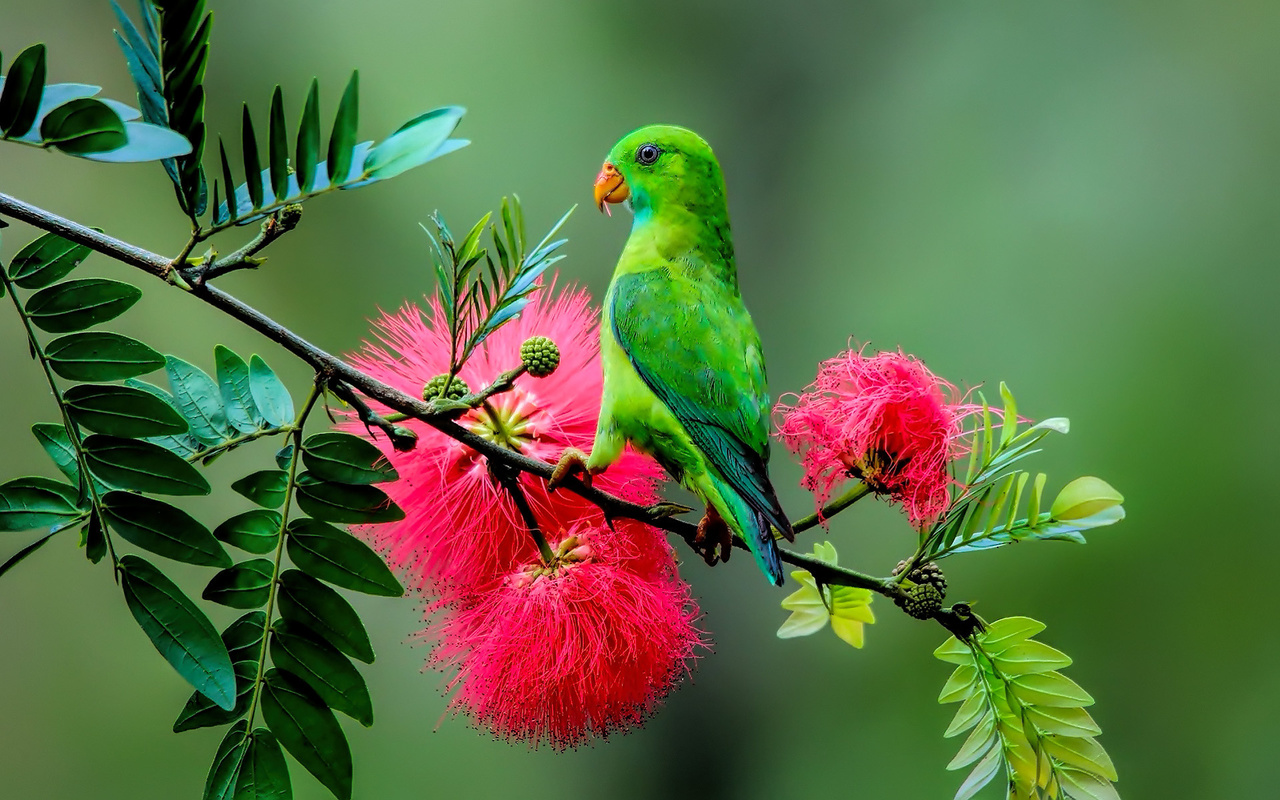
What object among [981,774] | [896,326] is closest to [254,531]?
[981,774]

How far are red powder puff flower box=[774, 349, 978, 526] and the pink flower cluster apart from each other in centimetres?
19

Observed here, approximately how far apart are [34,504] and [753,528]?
1.88 ft

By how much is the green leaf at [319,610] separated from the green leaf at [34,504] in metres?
0.17

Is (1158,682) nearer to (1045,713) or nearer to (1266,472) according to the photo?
(1266,472)

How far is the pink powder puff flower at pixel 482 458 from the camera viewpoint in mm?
922

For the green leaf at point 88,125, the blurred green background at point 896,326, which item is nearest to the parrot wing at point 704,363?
the green leaf at point 88,125

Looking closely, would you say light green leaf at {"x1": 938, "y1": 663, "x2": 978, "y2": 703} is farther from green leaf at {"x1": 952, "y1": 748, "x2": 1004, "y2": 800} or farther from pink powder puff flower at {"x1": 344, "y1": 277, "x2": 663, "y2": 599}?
pink powder puff flower at {"x1": 344, "y1": 277, "x2": 663, "y2": 599}

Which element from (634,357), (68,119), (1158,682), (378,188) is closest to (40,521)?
(68,119)

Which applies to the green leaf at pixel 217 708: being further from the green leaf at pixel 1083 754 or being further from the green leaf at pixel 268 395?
the green leaf at pixel 1083 754

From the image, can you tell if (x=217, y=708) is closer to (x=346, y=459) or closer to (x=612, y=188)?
(x=346, y=459)

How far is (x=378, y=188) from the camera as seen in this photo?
3.24 meters

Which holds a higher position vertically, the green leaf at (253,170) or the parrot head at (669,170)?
the parrot head at (669,170)

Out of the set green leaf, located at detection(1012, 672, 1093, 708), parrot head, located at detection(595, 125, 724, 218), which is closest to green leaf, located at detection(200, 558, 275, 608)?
parrot head, located at detection(595, 125, 724, 218)

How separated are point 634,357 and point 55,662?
2860mm
